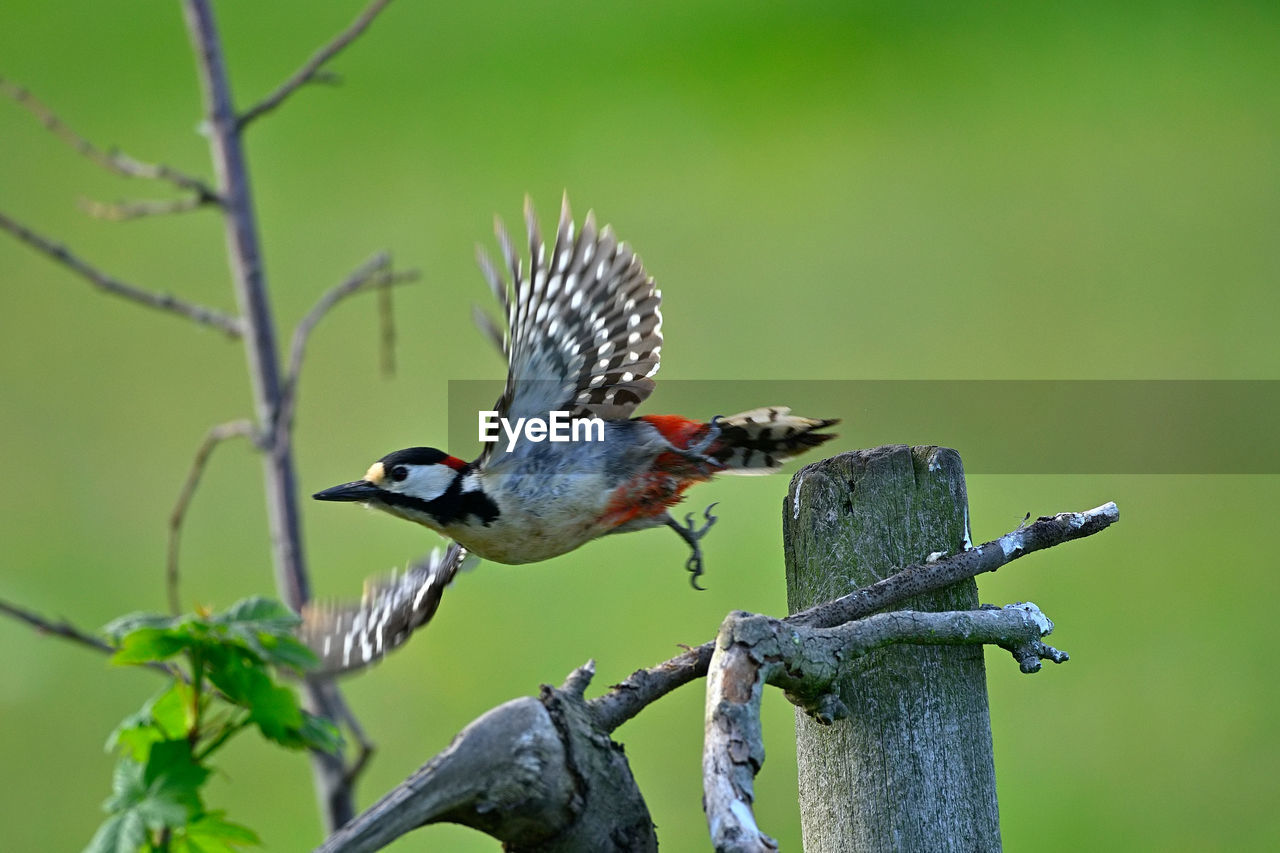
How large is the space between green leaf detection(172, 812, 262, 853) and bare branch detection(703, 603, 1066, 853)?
2.18 ft

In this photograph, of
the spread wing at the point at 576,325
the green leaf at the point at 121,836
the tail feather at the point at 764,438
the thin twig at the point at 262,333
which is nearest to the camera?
the green leaf at the point at 121,836

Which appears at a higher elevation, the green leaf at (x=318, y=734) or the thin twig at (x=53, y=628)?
the thin twig at (x=53, y=628)

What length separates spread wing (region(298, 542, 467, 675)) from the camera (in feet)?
5.75

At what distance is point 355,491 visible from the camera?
1574mm

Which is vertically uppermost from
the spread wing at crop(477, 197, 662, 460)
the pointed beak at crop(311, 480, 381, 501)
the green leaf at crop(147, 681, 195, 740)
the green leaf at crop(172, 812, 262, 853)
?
the spread wing at crop(477, 197, 662, 460)

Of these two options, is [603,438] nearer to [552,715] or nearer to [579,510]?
[579,510]

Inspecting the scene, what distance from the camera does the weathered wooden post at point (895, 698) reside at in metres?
1.09

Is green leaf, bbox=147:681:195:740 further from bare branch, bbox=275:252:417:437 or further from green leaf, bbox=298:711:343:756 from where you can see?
bare branch, bbox=275:252:417:437

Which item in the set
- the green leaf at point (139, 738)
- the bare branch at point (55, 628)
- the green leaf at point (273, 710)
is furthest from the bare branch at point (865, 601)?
the bare branch at point (55, 628)

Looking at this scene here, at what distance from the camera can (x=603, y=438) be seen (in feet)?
5.78

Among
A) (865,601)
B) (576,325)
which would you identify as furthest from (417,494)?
(865,601)

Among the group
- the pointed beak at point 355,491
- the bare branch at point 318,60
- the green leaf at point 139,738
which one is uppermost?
the bare branch at point 318,60

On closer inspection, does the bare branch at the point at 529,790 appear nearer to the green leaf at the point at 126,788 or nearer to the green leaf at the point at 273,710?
the green leaf at the point at 273,710

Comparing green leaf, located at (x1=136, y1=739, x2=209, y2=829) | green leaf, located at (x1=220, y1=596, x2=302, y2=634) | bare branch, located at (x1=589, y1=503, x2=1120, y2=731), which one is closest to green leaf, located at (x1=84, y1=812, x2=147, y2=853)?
green leaf, located at (x1=136, y1=739, x2=209, y2=829)
